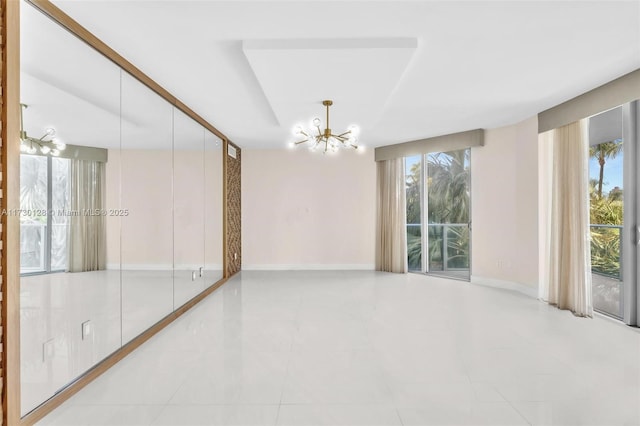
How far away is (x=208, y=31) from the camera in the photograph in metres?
2.37

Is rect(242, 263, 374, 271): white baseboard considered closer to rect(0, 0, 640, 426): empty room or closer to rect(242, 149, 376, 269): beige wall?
rect(242, 149, 376, 269): beige wall

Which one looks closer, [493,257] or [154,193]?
[154,193]

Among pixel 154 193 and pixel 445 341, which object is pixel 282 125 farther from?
pixel 445 341

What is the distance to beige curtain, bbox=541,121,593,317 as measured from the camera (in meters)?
3.79

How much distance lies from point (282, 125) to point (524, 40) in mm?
3173

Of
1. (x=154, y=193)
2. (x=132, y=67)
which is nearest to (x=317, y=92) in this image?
(x=132, y=67)

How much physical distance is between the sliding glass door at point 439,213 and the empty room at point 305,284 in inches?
13.4

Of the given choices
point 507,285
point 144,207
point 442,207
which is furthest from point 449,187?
point 144,207

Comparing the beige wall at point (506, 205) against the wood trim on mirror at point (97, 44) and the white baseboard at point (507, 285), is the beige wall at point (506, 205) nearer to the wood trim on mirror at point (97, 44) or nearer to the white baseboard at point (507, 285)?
the white baseboard at point (507, 285)

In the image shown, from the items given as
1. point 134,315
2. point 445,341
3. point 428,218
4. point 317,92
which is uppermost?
point 317,92

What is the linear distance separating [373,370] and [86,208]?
252cm

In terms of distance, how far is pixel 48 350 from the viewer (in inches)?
79.5

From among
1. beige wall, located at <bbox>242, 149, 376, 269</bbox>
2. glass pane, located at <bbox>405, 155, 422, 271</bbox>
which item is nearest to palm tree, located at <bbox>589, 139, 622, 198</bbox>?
glass pane, located at <bbox>405, 155, 422, 271</bbox>

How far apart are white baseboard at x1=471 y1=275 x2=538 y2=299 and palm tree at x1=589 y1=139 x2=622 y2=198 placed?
1580 millimetres
